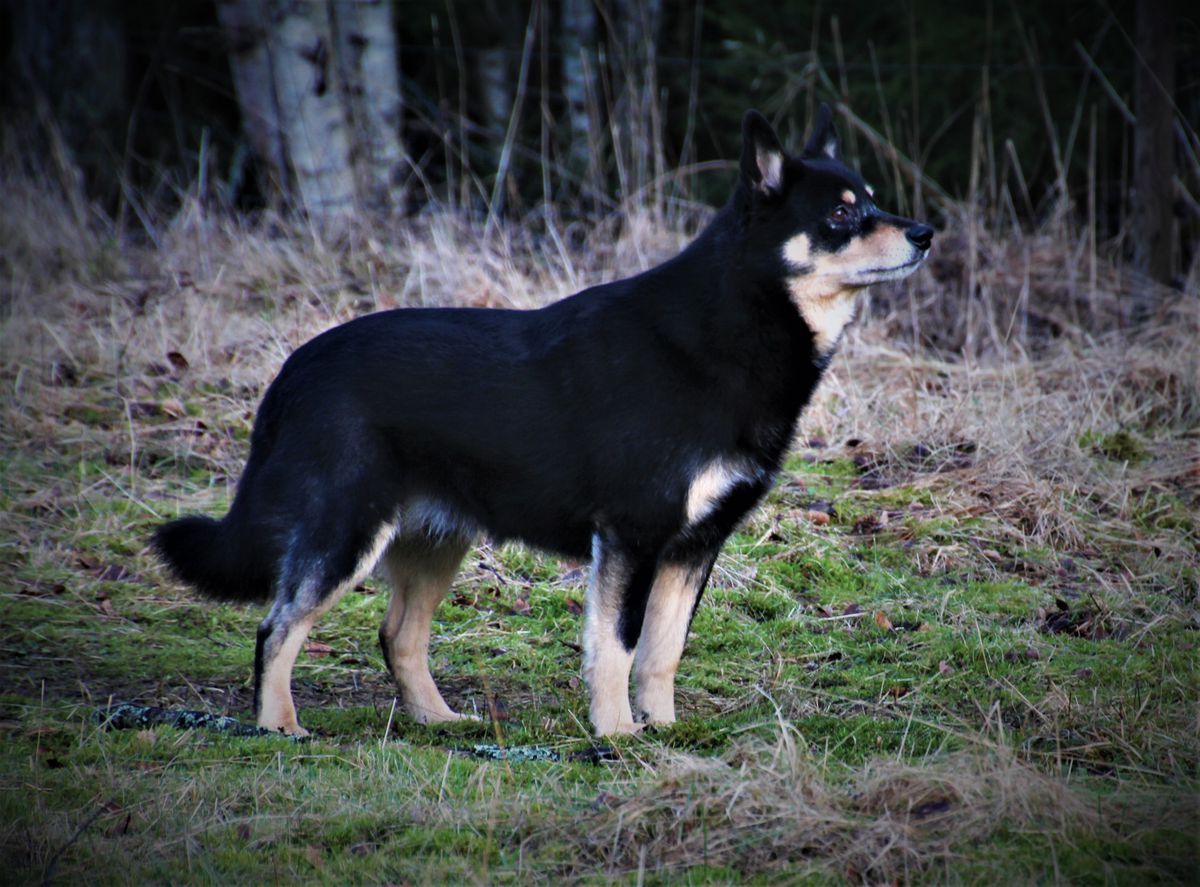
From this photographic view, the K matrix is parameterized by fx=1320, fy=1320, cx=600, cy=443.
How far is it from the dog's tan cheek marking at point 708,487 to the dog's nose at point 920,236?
0.98m

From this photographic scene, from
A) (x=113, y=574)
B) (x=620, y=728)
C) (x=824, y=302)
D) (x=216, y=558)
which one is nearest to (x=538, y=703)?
(x=620, y=728)

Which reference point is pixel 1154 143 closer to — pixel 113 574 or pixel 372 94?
pixel 372 94

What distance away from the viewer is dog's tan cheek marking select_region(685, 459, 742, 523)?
170 inches

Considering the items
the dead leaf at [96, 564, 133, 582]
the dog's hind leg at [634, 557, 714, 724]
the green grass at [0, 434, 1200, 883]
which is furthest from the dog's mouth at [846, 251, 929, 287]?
the dead leaf at [96, 564, 133, 582]

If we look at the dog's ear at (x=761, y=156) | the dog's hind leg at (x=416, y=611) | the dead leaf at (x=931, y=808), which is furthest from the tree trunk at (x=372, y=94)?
the dead leaf at (x=931, y=808)

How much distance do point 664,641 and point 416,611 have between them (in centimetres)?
94

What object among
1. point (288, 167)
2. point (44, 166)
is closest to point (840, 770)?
point (288, 167)

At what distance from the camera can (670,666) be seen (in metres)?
4.61

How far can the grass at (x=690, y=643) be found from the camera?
10.7 feet

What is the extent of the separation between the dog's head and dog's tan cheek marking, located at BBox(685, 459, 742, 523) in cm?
61

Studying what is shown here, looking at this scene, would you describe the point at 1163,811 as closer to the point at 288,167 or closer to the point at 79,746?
the point at 79,746

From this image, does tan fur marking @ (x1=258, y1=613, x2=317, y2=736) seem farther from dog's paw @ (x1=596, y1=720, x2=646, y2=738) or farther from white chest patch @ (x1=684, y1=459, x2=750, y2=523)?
white chest patch @ (x1=684, y1=459, x2=750, y2=523)

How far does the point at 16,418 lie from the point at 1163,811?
6255mm

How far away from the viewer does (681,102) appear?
15.8 meters
